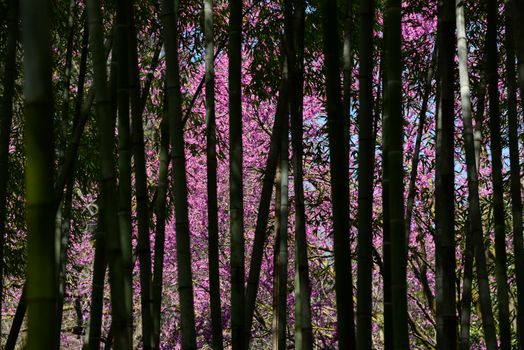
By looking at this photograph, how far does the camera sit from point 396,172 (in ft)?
5.67

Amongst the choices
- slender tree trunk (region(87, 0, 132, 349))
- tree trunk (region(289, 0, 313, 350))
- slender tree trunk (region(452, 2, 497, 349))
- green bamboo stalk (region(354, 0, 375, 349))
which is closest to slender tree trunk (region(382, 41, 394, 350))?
green bamboo stalk (region(354, 0, 375, 349))

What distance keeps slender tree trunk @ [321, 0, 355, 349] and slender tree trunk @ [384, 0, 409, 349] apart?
30cm

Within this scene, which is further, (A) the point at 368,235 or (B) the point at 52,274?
(A) the point at 368,235

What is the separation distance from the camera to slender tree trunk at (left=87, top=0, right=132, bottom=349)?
5.31 ft

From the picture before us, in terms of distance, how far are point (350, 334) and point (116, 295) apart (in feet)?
2.20

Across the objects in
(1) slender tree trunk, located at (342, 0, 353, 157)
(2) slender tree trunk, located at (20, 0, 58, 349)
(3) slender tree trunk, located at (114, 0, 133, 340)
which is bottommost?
(2) slender tree trunk, located at (20, 0, 58, 349)

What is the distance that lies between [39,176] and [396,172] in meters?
0.86

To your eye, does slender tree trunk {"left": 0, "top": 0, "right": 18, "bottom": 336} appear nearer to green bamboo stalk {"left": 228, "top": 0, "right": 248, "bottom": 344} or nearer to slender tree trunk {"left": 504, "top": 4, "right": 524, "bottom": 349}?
green bamboo stalk {"left": 228, "top": 0, "right": 248, "bottom": 344}

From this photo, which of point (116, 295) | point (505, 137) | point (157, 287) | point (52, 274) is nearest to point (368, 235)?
point (116, 295)

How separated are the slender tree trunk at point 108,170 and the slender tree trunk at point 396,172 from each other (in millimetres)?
596

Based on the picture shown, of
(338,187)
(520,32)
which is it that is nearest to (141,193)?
(338,187)

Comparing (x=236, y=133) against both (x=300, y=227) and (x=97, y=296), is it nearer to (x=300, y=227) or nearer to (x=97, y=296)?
(x=300, y=227)

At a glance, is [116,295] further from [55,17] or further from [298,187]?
[55,17]

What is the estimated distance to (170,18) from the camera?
2.10 m
